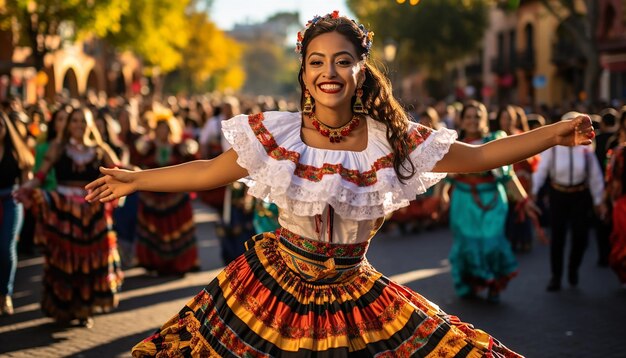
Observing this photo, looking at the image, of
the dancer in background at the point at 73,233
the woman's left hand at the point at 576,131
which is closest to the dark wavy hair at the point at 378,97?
the woman's left hand at the point at 576,131

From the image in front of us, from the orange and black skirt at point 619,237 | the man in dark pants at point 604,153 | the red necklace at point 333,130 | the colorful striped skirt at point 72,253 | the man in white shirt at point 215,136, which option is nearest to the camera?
the red necklace at point 333,130

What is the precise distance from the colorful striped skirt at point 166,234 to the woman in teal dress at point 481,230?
11.4ft

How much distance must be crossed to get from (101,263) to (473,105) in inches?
155

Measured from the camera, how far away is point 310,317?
14.7 ft

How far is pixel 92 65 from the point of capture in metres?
55.5

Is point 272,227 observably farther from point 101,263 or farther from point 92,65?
point 92,65

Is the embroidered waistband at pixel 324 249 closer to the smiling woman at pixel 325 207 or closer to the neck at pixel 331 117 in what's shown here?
the smiling woman at pixel 325 207

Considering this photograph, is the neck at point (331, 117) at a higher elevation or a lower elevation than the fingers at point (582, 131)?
higher

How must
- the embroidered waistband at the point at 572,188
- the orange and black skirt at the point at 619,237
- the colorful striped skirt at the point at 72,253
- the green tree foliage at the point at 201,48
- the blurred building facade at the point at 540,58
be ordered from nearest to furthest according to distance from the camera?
the colorful striped skirt at the point at 72,253
the orange and black skirt at the point at 619,237
the embroidered waistband at the point at 572,188
the blurred building facade at the point at 540,58
the green tree foliage at the point at 201,48

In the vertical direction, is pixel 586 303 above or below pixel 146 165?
below

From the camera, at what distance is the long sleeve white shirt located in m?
10.9

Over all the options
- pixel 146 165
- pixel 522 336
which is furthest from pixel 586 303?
pixel 146 165

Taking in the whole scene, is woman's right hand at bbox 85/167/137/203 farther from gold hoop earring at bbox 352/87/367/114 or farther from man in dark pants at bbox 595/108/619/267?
man in dark pants at bbox 595/108/619/267

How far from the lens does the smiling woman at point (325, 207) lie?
446cm
